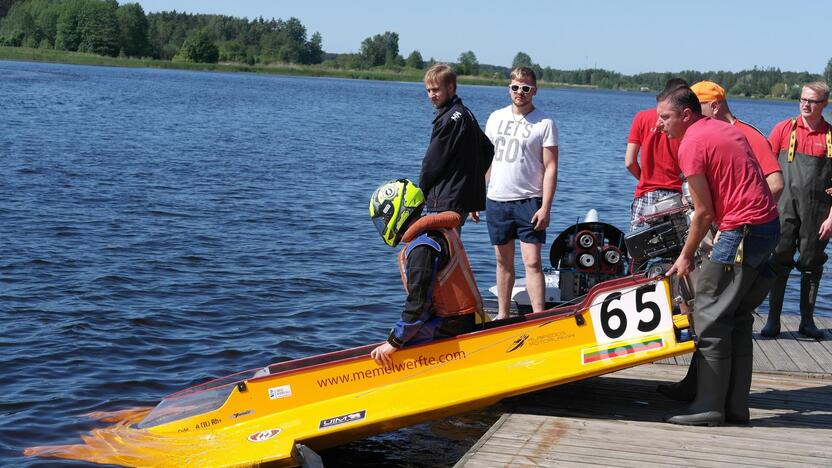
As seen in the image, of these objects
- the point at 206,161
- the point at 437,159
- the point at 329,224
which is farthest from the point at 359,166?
the point at 437,159

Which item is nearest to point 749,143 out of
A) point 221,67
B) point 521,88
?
point 521,88

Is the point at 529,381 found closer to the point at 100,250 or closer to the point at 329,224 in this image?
the point at 100,250

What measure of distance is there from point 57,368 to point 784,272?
6.44 metres

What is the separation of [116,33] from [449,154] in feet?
475

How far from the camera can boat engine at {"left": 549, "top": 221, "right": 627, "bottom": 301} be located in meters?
8.34

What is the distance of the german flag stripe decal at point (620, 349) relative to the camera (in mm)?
5887

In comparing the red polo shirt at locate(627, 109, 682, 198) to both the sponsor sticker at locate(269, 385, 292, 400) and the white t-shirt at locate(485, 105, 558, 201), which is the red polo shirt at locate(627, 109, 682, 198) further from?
the sponsor sticker at locate(269, 385, 292, 400)

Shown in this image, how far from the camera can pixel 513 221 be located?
7.52m

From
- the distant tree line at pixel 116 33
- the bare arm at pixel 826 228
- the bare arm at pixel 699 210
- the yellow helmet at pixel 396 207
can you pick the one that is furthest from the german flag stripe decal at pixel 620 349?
the distant tree line at pixel 116 33

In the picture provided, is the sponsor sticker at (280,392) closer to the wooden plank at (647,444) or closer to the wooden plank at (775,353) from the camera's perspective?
the wooden plank at (647,444)

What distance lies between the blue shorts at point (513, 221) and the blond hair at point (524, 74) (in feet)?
3.01

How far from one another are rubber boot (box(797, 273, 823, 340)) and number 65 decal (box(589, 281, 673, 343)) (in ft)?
9.38

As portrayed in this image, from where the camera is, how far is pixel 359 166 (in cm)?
2705

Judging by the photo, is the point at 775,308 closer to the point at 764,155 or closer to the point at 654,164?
the point at 654,164
